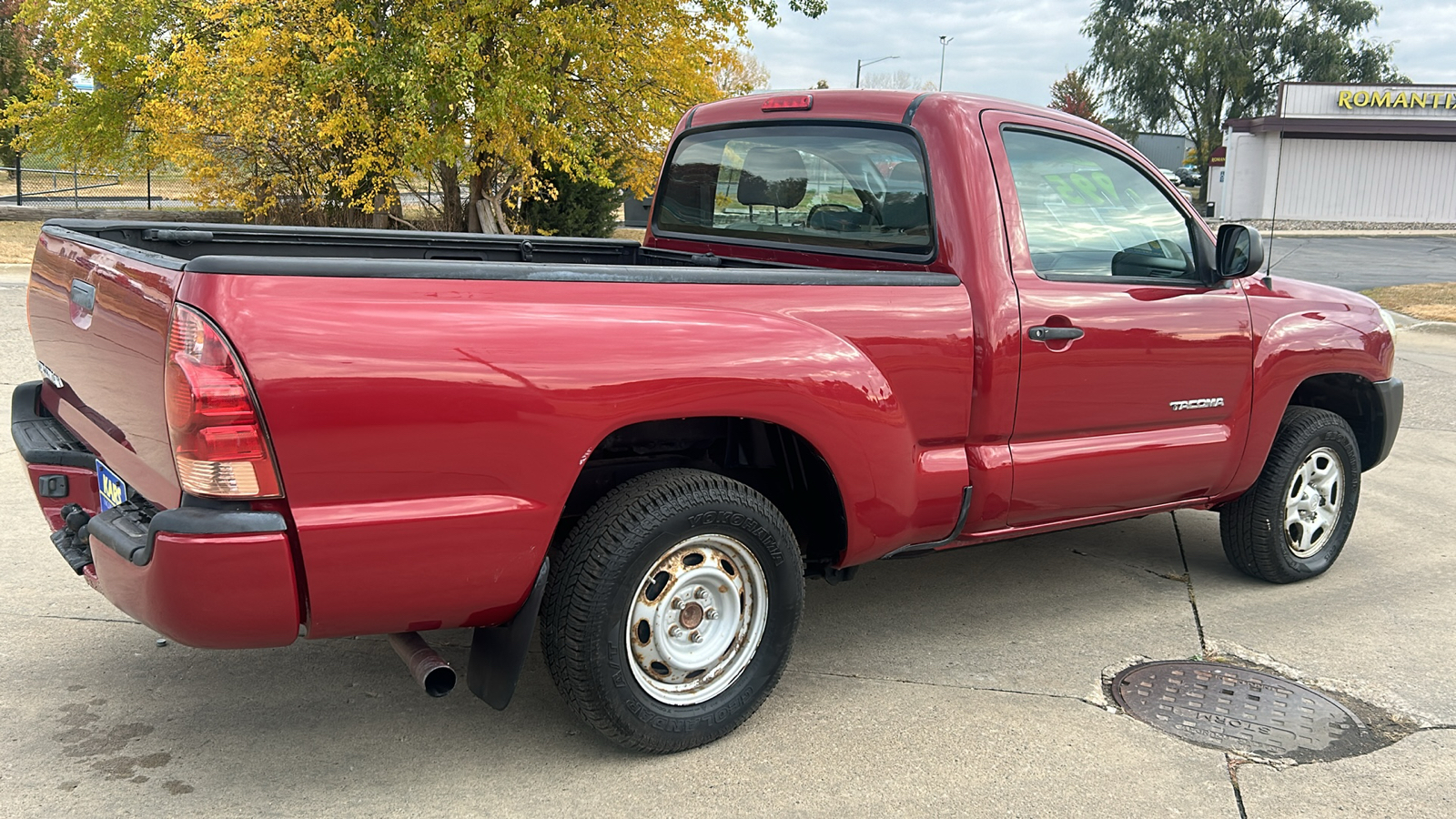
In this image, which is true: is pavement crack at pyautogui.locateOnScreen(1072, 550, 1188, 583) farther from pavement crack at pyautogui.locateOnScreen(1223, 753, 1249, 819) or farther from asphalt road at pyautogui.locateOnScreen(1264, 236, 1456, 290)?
asphalt road at pyautogui.locateOnScreen(1264, 236, 1456, 290)

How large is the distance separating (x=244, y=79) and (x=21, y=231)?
8.22 meters

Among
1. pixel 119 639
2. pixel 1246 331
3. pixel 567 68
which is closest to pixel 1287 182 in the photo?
pixel 567 68

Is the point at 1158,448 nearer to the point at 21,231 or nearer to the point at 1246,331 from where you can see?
the point at 1246,331

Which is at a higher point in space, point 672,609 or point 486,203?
point 486,203

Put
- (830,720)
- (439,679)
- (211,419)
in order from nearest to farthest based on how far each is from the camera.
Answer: (211,419) < (439,679) < (830,720)

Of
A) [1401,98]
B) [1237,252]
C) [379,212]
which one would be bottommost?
[1237,252]

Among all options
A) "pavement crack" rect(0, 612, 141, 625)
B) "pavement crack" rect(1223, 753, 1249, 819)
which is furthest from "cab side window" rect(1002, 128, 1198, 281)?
"pavement crack" rect(0, 612, 141, 625)

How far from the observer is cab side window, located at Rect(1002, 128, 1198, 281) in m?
4.13

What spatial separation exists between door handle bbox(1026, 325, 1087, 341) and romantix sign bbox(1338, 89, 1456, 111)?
1478 inches

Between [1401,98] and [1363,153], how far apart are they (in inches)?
71.1

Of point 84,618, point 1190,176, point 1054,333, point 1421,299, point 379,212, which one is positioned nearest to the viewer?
point 1054,333

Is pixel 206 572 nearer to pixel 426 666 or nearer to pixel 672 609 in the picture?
Result: pixel 426 666

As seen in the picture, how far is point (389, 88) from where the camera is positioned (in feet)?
49.0

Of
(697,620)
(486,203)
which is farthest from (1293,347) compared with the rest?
(486,203)
